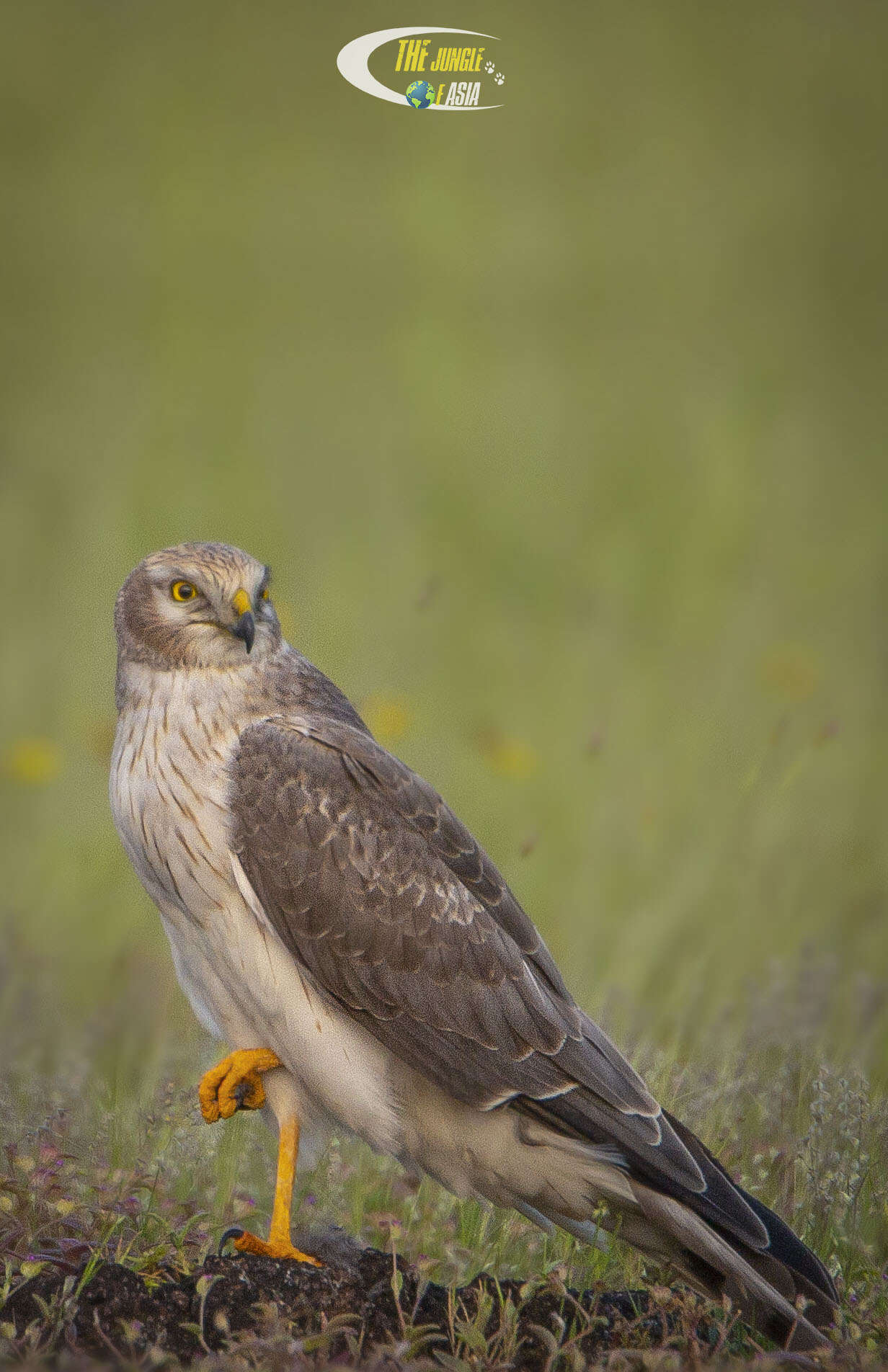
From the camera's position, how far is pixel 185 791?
346 cm

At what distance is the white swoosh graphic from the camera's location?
5488 mm

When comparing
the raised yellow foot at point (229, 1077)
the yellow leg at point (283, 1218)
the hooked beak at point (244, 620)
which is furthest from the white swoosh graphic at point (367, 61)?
the yellow leg at point (283, 1218)

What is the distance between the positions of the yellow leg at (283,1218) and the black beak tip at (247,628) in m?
1.22

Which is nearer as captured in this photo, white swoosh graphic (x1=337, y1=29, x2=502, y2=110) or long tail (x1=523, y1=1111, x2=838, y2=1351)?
long tail (x1=523, y1=1111, x2=838, y2=1351)

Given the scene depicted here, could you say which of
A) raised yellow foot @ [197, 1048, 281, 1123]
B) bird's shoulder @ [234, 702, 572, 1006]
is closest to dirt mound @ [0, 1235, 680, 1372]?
raised yellow foot @ [197, 1048, 281, 1123]

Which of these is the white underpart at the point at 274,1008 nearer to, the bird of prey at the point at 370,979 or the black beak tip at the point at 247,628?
the bird of prey at the point at 370,979

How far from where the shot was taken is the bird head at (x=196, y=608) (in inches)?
142

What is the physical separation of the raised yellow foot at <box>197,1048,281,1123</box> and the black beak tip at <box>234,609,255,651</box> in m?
1.02

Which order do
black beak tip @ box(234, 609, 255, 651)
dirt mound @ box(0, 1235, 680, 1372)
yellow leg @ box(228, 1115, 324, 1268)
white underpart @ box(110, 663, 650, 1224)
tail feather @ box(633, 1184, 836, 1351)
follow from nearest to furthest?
dirt mound @ box(0, 1235, 680, 1372)
tail feather @ box(633, 1184, 836, 1351)
yellow leg @ box(228, 1115, 324, 1268)
white underpart @ box(110, 663, 650, 1224)
black beak tip @ box(234, 609, 255, 651)

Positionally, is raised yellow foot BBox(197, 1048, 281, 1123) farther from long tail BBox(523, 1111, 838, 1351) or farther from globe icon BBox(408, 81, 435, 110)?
globe icon BBox(408, 81, 435, 110)

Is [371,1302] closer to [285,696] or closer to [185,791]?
[185,791]

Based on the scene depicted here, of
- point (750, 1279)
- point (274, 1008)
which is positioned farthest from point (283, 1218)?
point (750, 1279)

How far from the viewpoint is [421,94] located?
5.61 m

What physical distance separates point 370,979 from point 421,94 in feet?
12.4
